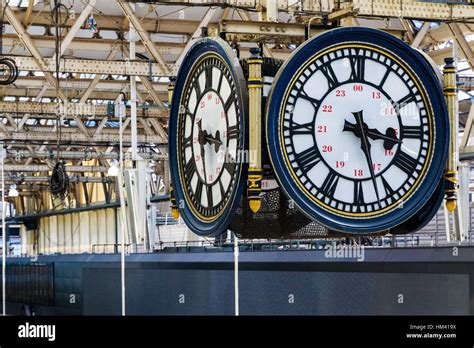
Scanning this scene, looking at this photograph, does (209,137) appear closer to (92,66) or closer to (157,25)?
(92,66)

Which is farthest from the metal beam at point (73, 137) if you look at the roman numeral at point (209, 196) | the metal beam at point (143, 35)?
the roman numeral at point (209, 196)

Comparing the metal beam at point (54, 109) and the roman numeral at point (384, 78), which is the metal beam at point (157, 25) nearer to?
the metal beam at point (54, 109)

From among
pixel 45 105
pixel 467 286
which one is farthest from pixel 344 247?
pixel 45 105

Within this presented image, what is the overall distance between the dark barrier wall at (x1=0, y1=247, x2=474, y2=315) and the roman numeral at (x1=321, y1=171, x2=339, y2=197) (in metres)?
8.81

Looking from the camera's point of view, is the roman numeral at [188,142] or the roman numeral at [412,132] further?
the roman numeral at [188,142]

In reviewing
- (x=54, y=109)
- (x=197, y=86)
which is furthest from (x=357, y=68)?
(x=54, y=109)

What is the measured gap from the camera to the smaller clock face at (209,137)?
114 inches

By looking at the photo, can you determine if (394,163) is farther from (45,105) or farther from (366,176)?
(45,105)

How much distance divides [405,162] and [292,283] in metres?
13.1

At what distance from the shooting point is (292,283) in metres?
15.9

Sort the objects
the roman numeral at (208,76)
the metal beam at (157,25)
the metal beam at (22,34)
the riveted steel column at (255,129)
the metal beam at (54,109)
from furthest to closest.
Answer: the metal beam at (157,25) → the metal beam at (54,109) → the metal beam at (22,34) → the roman numeral at (208,76) → the riveted steel column at (255,129)

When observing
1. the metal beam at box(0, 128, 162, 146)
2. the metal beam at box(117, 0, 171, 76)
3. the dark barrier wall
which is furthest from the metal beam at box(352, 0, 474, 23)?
the metal beam at box(0, 128, 162, 146)

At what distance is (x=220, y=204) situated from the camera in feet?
9.73

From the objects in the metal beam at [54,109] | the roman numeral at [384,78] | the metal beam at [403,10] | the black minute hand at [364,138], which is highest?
the metal beam at [54,109]
